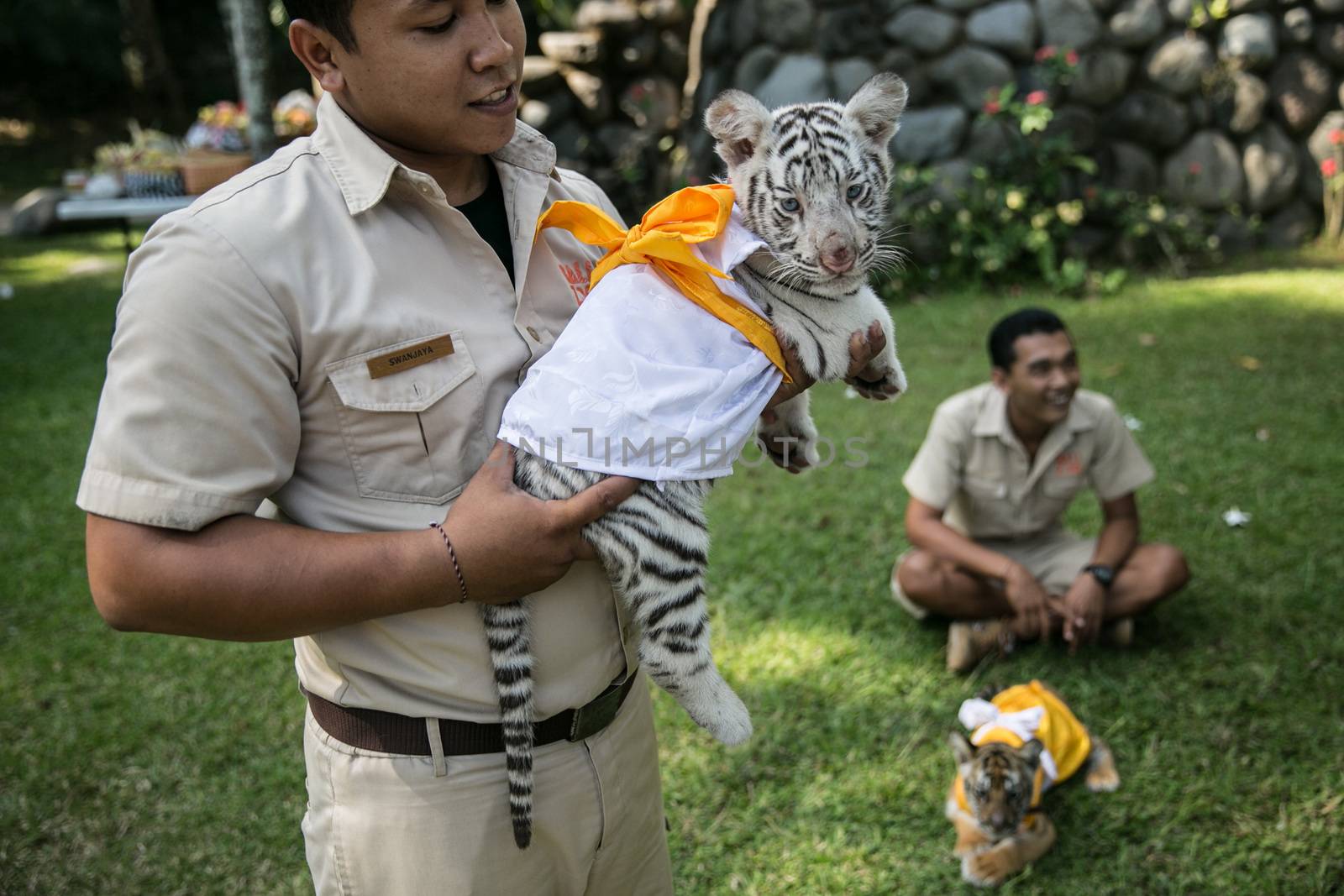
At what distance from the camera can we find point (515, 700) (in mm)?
1628

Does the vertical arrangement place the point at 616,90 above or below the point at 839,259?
below

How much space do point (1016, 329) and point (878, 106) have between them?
7.95 ft

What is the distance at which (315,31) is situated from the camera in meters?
1.57

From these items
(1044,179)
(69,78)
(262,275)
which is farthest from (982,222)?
(69,78)

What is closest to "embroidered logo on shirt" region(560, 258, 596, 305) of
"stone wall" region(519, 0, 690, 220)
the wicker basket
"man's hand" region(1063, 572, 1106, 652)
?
"man's hand" region(1063, 572, 1106, 652)

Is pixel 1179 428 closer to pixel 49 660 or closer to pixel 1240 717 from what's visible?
pixel 1240 717

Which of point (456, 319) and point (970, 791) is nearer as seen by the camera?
point (456, 319)

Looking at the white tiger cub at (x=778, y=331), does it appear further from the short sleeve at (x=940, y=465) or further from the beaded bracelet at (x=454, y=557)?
the short sleeve at (x=940, y=465)

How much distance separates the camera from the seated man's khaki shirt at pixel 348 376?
4.45ft

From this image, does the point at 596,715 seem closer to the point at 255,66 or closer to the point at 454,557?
the point at 454,557

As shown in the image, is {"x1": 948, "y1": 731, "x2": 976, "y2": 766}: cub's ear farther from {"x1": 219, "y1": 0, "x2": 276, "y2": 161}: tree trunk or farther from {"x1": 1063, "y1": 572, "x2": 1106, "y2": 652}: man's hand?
{"x1": 219, "y1": 0, "x2": 276, "y2": 161}: tree trunk

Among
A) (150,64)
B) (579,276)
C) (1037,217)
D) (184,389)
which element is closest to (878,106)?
(579,276)

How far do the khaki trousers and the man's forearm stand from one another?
12.3 inches

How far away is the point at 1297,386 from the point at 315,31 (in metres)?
7.09
